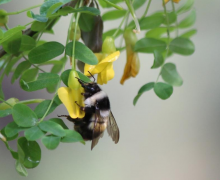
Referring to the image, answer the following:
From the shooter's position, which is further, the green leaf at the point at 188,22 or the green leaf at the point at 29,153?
the green leaf at the point at 188,22

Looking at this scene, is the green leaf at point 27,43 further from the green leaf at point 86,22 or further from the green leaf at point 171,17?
the green leaf at point 171,17

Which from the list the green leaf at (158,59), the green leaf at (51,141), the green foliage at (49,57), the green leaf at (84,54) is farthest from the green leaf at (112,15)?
the green leaf at (51,141)

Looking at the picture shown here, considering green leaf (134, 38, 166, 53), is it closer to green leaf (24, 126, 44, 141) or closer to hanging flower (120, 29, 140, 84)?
hanging flower (120, 29, 140, 84)

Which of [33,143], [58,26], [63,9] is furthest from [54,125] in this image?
[58,26]

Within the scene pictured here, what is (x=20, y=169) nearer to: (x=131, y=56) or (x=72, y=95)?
(x=72, y=95)

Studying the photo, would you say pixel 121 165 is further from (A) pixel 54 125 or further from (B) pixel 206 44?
(A) pixel 54 125

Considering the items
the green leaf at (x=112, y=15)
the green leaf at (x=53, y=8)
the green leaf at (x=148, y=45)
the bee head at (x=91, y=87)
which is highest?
the green leaf at (x=112, y=15)
